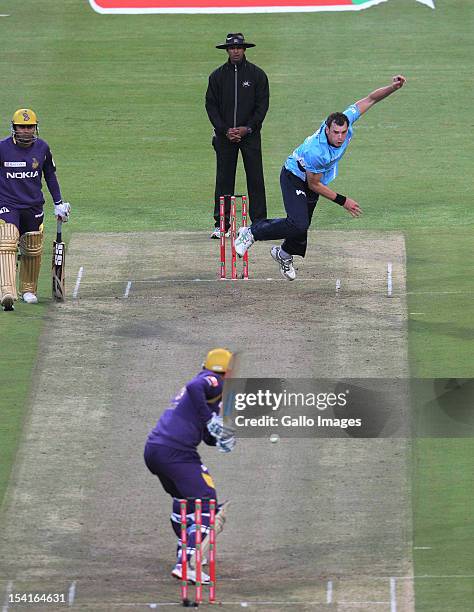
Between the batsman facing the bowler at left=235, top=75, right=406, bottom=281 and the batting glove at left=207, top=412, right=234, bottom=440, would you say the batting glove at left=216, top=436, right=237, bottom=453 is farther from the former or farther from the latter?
the batsman facing the bowler at left=235, top=75, right=406, bottom=281

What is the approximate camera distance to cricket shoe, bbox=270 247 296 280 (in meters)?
20.5

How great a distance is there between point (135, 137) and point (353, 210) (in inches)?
347

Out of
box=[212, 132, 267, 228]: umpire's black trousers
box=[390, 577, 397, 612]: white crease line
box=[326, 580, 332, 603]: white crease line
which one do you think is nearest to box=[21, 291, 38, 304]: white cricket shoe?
box=[212, 132, 267, 228]: umpire's black trousers

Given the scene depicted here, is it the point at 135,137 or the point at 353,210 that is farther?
the point at 135,137

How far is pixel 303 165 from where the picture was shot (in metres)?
20.0

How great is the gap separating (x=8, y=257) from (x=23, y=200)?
0.72 metres

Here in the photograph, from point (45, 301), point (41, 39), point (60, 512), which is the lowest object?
point (60, 512)

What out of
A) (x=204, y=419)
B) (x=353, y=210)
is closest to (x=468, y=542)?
(x=204, y=419)

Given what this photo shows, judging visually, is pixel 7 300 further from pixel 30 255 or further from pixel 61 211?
pixel 61 211

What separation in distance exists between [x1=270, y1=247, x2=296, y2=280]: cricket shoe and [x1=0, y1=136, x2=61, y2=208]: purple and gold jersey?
2.79 m

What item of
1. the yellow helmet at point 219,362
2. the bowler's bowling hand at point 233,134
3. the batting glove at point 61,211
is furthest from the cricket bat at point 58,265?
the yellow helmet at point 219,362

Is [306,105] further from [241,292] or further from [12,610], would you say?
[12,610]

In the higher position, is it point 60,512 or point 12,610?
point 60,512

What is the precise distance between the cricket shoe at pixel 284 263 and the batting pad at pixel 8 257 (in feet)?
9.92
